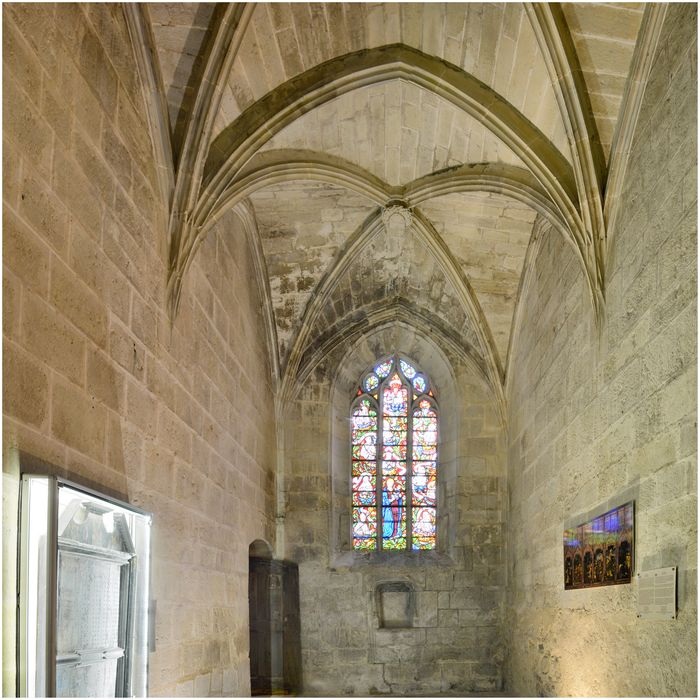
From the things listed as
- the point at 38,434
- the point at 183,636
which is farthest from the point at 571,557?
the point at 38,434

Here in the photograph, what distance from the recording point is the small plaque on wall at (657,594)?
4625mm

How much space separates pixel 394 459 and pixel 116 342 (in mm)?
6816

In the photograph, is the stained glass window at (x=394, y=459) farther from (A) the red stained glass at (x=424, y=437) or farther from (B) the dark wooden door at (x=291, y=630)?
(B) the dark wooden door at (x=291, y=630)

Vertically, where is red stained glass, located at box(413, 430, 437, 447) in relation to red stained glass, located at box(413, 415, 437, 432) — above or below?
below

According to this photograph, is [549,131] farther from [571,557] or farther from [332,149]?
[571,557]

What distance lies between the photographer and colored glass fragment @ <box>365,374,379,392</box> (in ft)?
38.7

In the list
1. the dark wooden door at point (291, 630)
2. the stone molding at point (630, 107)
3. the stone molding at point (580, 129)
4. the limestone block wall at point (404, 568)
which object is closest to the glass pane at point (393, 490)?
the limestone block wall at point (404, 568)

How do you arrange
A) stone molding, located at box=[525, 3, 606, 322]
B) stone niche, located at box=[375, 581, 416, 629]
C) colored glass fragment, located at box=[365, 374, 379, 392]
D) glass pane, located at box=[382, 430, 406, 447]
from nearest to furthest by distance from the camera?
stone molding, located at box=[525, 3, 606, 322], stone niche, located at box=[375, 581, 416, 629], glass pane, located at box=[382, 430, 406, 447], colored glass fragment, located at box=[365, 374, 379, 392]

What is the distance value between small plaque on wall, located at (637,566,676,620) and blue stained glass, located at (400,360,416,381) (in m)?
6.76

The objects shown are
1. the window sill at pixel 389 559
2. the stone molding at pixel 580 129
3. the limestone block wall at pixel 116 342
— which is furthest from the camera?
the window sill at pixel 389 559

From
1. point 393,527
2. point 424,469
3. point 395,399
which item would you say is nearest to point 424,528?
point 393,527

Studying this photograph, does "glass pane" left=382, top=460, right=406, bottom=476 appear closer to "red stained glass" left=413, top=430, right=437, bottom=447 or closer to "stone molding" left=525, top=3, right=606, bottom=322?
"red stained glass" left=413, top=430, right=437, bottom=447

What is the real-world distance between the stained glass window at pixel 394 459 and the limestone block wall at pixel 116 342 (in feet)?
9.61

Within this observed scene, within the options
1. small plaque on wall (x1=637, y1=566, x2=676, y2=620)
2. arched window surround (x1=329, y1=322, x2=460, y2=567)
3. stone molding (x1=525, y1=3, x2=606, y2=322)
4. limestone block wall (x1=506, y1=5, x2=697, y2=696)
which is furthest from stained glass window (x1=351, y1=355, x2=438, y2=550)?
small plaque on wall (x1=637, y1=566, x2=676, y2=620)
